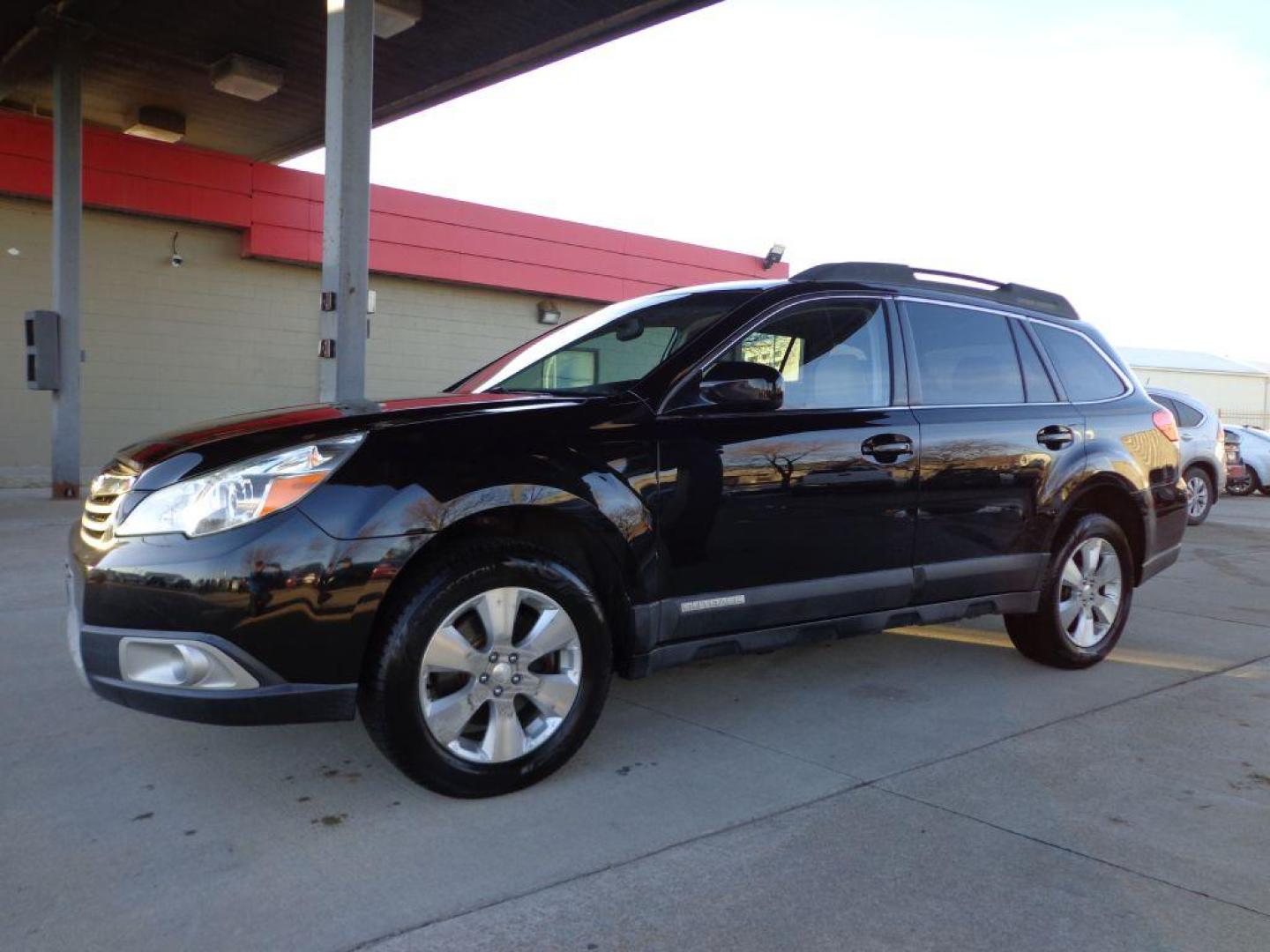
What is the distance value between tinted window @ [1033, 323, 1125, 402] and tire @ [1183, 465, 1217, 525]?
28.6 feet

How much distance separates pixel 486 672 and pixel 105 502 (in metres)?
1.35

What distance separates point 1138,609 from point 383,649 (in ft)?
18.6

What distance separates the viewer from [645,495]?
3.48 meters

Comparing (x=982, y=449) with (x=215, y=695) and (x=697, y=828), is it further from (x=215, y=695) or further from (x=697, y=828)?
(x=215, y=695)

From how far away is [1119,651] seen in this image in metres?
5.50

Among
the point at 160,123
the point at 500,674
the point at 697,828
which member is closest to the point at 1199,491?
the point at 697,828

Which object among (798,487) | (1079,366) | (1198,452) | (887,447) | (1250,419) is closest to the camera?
(798,487)

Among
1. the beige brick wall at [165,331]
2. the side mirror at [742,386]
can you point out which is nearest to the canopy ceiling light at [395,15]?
the beige brick wall at [165,331]

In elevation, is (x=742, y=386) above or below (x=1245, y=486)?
above

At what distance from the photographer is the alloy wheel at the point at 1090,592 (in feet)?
16.1

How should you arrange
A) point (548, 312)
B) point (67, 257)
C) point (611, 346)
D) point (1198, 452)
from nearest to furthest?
1. point (611, 346)
2. point (67, 257)
3. point (1198, 452)
4. point (548, 312)

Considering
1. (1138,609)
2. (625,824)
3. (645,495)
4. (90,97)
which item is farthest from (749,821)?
(90,97)

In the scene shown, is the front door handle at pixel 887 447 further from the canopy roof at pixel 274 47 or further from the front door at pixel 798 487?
the canopy roof at pixel 274 47

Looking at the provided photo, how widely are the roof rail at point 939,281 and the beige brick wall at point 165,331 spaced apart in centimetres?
1009
